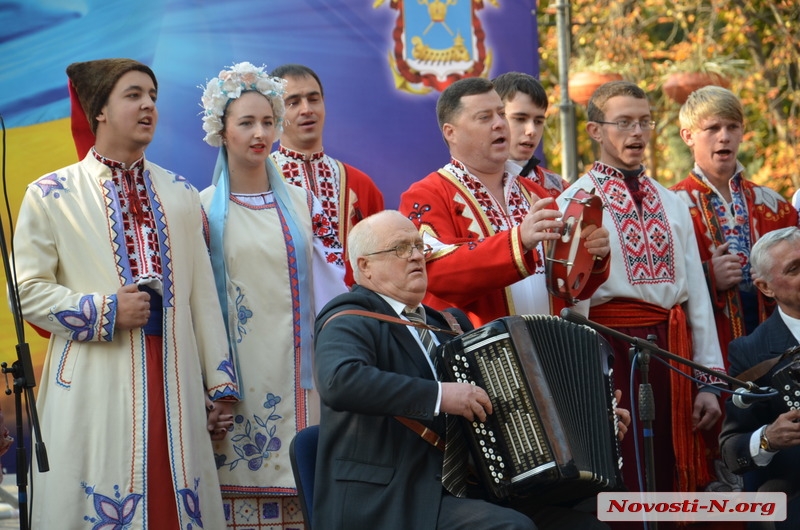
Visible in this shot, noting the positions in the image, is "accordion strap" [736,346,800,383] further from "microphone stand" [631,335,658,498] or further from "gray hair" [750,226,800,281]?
"microphone stand" [631,335,658,498]

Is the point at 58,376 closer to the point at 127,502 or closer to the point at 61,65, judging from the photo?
the point at 127,502

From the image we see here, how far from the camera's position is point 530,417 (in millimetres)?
3748

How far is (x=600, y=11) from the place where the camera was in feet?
49.8

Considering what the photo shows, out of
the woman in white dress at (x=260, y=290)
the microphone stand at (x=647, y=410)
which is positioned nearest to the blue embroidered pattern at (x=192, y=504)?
the woman in white dress at (x=260, y=290)

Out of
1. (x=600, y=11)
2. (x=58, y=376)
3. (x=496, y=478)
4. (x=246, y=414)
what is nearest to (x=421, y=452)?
(x=496, y=478)

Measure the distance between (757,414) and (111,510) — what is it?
243 centimetres

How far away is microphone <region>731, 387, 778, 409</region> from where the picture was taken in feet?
14.5

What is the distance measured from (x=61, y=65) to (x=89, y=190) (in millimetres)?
1740

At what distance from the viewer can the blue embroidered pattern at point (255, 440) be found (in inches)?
181

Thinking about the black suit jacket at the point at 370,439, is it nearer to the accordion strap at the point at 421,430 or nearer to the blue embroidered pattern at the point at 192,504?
the accordion strap at the point at 421,430

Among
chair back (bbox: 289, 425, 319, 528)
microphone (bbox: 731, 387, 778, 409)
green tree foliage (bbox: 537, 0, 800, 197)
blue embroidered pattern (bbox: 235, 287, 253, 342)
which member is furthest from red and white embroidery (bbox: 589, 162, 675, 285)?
green tree foliage (bbox: 537, 0, 800, 197)

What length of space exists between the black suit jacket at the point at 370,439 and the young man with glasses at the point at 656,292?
1494 millimetres

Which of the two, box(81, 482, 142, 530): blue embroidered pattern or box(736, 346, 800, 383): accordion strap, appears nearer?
box(81, 482, 142, 530): blue embroidered pattern

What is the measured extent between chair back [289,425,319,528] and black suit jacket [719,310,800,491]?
1723 mm
